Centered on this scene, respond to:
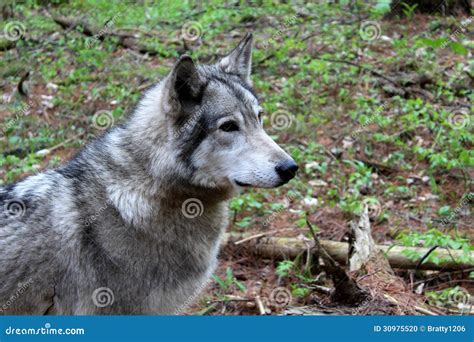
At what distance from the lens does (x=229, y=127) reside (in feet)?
14.4

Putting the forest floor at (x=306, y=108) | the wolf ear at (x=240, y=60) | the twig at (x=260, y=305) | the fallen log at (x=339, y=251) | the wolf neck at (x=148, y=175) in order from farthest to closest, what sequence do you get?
the forest floor at (x=306, y=108), the fallen log at (x=339, y=251), the twig at (x=260, y=305), the wolf ear at (x=240, y=60), the wolf neck at (x=148, y=175)

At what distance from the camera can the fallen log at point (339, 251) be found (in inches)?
221

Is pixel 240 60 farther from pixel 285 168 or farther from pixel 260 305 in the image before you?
pixel 260 305

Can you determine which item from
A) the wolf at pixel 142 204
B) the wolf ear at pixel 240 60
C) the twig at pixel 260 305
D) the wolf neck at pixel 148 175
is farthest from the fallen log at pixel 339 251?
the wolf ear at pixel 240 60

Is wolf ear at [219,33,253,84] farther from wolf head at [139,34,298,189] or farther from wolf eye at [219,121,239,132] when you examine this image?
wolf eye at [219,121,239,132]

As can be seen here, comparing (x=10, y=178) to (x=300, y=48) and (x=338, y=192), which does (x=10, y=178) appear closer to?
(x=338, y=192)

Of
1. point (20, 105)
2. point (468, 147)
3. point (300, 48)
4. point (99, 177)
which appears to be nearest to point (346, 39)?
point (300, 48)

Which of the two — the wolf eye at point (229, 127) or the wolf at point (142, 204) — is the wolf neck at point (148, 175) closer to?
the wolf at point (142, 204)

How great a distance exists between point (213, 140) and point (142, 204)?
2.34 ft

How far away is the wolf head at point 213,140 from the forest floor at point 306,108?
51.9 inches

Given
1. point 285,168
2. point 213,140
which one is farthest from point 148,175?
point 285,168

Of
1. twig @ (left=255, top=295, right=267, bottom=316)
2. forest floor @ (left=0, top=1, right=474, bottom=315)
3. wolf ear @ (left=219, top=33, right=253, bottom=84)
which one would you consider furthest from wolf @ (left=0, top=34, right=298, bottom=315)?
forest floor @ (left=0, top=1, right=474, bottom=315)

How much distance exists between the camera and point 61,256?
13.7 feet

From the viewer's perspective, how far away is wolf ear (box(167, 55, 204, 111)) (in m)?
4.21
